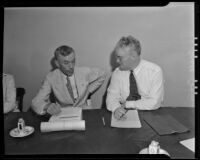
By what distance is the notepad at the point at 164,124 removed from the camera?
1.26 meters

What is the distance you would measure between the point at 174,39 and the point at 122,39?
0.30m

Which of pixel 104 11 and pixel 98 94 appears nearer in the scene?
pixel 104 11

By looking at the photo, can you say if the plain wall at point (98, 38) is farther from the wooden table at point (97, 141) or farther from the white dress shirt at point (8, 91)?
the wooden table at point (97, 141)

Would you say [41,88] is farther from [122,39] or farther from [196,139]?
[196,139]

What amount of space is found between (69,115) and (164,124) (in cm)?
55

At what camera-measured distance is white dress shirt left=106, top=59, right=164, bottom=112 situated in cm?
142

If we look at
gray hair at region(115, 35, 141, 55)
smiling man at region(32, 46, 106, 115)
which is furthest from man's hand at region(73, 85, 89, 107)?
gray hair at region(115, 35, 141, 55)

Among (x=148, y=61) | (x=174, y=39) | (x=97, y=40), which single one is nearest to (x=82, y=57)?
(x=97, y=40)

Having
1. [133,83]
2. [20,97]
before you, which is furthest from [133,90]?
[20,97]

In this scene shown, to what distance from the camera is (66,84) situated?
1473 millimetres

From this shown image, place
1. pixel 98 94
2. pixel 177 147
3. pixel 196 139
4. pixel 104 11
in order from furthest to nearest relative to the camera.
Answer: pixel 98 94 < pixel 104 11 < pixel 196 139 < pixel 177 147

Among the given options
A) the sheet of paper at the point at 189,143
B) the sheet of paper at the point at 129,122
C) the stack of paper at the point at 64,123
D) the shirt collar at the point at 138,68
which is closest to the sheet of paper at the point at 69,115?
the stack of paper at the point at 64,123

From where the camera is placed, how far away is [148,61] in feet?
4.62

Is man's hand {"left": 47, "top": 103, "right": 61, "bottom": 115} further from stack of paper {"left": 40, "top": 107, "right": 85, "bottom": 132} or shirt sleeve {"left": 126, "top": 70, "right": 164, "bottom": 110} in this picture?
shirt sleeve {"left": 126, "top": 70, "right": 164, "bottom": 110}
